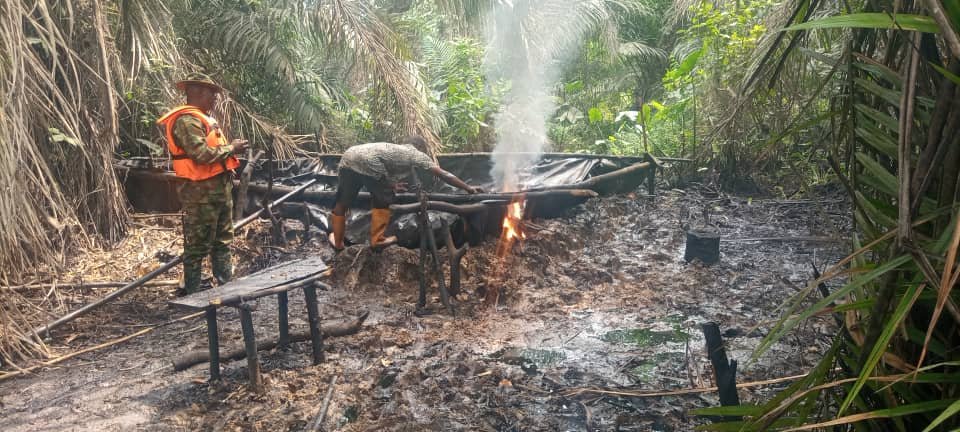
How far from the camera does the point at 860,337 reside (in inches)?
47.3

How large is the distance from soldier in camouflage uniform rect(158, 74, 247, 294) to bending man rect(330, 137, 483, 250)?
1.12m

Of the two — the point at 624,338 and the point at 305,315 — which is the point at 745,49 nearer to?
the point at 624,338

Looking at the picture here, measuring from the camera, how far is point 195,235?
5.80 m

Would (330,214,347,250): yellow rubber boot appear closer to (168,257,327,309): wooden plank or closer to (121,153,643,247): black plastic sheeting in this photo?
(121,153,643,247): black plastic sheeting

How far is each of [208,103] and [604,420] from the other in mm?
4624

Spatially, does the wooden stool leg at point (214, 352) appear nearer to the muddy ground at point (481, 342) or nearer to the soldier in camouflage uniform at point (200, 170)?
the muddy ground at point (481, 342)

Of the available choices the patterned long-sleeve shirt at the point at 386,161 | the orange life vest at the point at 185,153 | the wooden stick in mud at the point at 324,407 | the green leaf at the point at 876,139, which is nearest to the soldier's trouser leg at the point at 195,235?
the orange life vest at the point at 185,153

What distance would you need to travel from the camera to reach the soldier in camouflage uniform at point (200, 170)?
5504 millimetres

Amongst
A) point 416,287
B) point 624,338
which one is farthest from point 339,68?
point 624,338

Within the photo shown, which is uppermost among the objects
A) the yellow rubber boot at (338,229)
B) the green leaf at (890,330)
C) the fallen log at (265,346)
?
the green leaf at (890,330)

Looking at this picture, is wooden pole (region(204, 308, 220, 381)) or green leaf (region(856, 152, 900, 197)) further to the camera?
wooden pole (region(204, 308, 220, 381))

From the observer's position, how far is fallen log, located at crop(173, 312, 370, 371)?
435 centimetres

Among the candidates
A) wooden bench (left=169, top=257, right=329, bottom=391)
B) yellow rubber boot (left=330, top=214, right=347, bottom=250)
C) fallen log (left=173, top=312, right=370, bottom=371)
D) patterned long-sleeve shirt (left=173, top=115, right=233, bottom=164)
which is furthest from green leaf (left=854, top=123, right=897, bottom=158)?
yellow rubber boot (left=330, top=214, right=347, bottom=250)

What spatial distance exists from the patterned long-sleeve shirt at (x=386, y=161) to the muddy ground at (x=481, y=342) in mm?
886
